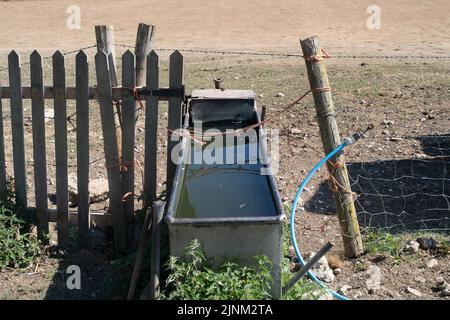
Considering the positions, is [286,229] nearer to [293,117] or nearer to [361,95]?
[293,117]

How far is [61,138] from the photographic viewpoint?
501 cm

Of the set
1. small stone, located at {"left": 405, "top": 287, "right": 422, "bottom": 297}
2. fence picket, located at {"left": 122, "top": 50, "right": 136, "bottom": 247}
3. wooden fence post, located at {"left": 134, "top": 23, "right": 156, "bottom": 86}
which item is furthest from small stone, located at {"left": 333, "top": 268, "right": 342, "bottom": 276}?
wooden fence post, located at {"left": 134, "top": 23, "right": 156, "bottom": 86}

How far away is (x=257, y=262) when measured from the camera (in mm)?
3699

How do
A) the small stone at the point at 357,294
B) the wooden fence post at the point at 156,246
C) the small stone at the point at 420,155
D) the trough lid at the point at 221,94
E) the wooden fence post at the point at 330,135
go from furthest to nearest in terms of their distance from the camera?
the small stone at the point at 420,155, the trough lid at the point at 221,94, the wooden fence post at the point at 330,135, the small stone at the point at 357,294, the wooden fence post at the point at 156,246

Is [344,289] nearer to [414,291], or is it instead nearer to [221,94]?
[414,291]

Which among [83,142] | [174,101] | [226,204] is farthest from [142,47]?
[226,204]

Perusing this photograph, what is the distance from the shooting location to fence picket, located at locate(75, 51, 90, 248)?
16.0ft

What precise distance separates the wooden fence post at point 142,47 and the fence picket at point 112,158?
1.14 feet

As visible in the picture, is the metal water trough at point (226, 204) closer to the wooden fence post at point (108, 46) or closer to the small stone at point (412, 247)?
the wooden fence post at point (108, 46)

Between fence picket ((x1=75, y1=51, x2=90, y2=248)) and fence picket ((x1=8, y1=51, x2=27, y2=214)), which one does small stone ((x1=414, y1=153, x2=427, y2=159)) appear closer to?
fence picket ((x1=75, y1=51, x2=90, y2=248))

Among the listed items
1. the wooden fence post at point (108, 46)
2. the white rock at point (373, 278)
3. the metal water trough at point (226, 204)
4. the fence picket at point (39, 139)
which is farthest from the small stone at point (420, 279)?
the fence picket at point (39, 139)

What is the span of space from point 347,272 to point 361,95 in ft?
16.7

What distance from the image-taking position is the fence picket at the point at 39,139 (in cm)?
493

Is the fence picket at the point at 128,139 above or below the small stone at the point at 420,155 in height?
above
